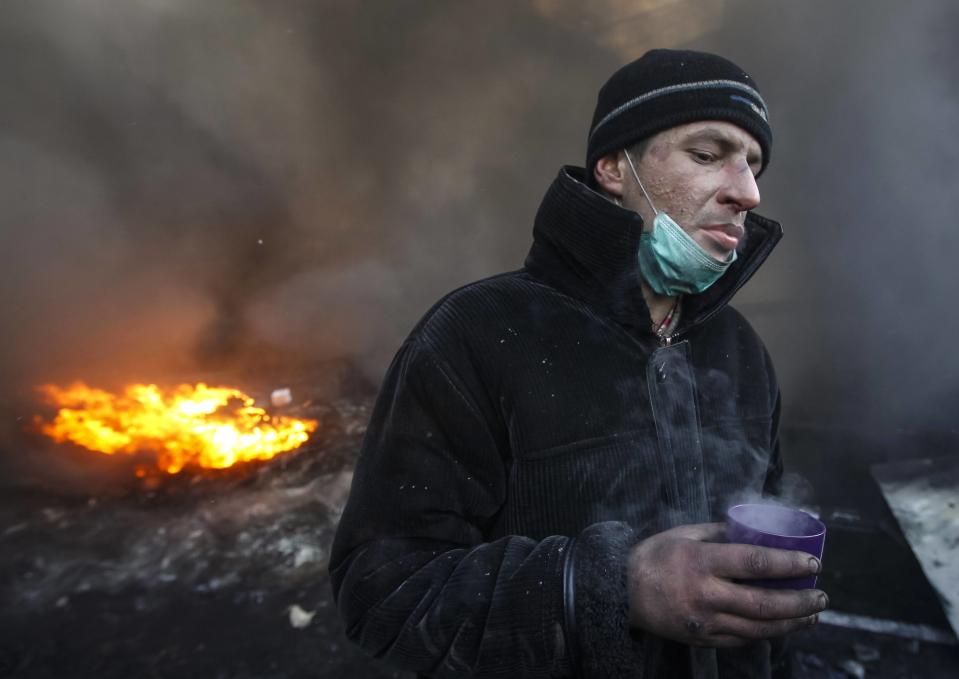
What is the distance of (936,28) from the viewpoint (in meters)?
5.80

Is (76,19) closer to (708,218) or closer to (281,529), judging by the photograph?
(281,529)

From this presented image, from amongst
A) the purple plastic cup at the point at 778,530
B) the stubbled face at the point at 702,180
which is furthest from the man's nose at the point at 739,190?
the purple plastic cup at the point at 778,530

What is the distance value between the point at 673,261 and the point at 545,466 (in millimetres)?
667

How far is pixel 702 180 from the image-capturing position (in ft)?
5.19

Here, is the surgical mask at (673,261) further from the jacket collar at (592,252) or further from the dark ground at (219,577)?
the dark ground at (219,577)

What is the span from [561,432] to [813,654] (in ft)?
10.1

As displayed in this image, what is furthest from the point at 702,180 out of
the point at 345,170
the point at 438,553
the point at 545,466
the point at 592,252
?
the point at 345,170

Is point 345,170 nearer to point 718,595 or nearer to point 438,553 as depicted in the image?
point 438,553

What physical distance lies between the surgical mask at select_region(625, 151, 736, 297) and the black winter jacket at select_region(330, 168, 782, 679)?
107 millimetres

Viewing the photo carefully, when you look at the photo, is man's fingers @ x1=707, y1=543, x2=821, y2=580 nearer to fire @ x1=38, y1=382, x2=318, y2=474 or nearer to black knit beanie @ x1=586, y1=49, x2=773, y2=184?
black knit beanie @ x1=586, y1=49, x2=773, y2=184

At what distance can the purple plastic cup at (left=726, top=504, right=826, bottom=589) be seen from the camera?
972 mm

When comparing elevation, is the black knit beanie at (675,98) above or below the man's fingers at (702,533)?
above

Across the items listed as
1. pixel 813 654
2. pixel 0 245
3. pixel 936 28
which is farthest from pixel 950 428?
pixel 0 245

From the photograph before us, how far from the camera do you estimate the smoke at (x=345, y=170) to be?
6.59 metres
